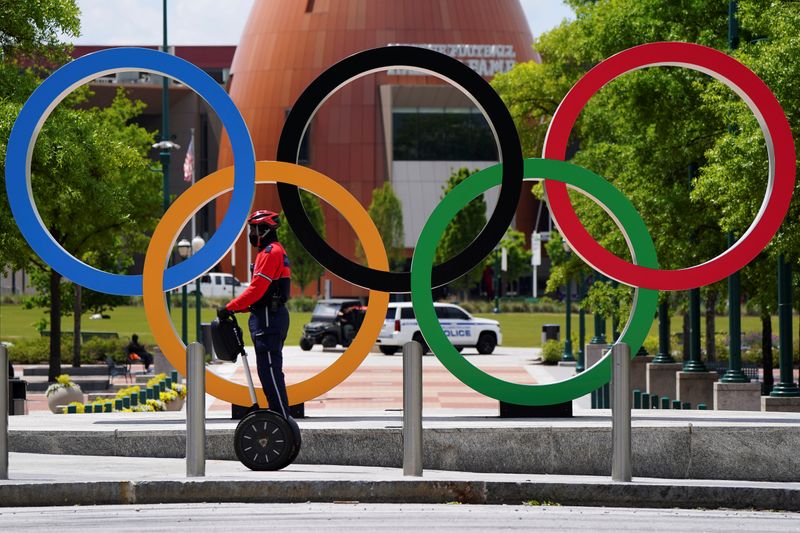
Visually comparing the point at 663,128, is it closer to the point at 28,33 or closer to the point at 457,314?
the point at 28,33

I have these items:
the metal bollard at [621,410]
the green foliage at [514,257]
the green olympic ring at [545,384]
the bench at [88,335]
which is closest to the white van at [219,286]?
the green foliage at [514,257]

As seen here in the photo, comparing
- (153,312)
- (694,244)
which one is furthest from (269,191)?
(153,312)

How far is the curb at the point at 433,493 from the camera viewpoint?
1064 cm

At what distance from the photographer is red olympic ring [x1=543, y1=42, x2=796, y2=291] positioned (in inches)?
554

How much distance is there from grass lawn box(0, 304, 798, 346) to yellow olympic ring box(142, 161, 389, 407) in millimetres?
32549

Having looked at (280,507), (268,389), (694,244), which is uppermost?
(694,244)

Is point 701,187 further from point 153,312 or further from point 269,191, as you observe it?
point 269,191

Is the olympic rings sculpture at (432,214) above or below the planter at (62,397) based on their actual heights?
above

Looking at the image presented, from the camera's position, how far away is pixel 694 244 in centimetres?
2458

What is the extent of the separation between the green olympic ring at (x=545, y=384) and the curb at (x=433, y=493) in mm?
3000

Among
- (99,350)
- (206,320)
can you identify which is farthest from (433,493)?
(206,320)

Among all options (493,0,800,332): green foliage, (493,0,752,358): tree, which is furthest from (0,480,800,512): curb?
(493,0,752,358): tree

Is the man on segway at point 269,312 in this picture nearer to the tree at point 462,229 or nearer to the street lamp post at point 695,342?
the street lamp post at point 695,342

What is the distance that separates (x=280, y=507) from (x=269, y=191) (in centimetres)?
7789
